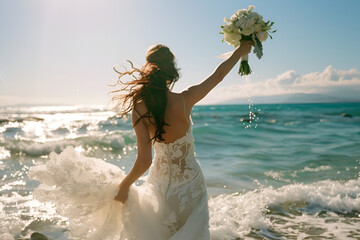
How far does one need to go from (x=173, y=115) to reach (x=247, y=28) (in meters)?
1.35

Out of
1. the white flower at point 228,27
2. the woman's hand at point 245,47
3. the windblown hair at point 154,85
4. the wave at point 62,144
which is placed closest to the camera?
the windblown hair at point 154,85

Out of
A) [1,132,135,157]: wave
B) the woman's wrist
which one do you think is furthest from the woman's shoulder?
[1,132,135,157]: wave

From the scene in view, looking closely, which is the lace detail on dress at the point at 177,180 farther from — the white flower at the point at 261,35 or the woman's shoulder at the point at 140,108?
the white flower at the point at 261,35

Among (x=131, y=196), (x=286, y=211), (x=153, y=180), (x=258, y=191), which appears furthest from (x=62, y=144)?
(x=131, y=196)

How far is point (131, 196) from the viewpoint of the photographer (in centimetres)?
294

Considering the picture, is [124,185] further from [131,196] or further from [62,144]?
[62,144]

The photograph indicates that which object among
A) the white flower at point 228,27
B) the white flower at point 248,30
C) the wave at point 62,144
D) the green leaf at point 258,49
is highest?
the white flower at point 228,27

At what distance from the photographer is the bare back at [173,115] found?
9.27 feet

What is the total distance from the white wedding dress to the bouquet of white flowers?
126 cm

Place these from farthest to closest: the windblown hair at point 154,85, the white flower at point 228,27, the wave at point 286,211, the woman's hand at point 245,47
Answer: the wave at point 286,211
the white flower at point 228,27
the woman's hand at point 245,47
the windblown hair at point 154,85

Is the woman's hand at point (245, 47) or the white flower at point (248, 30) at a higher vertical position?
the white flower at point (248, 30)

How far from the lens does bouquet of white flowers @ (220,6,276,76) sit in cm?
343

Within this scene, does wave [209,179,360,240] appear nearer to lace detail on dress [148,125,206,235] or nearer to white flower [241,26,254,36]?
lace detail on dress [148,125,206,235]

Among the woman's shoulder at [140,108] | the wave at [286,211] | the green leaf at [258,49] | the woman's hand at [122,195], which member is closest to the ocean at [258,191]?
the wave at [286,211]
